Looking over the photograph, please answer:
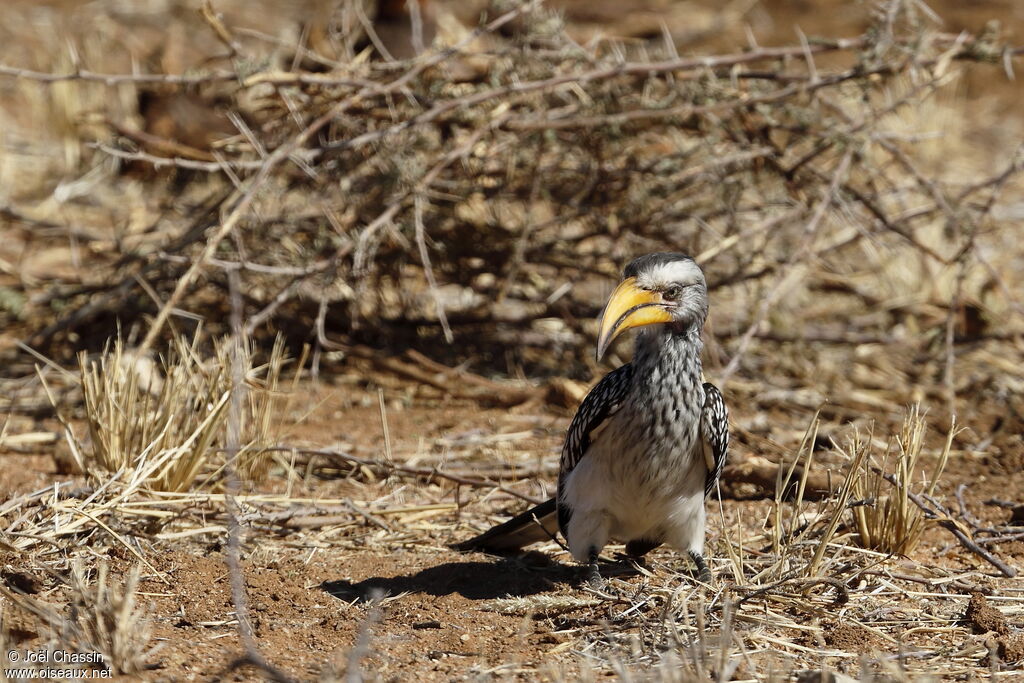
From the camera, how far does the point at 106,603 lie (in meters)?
2.95

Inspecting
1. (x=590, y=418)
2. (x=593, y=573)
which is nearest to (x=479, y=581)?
(x=593, y=573)

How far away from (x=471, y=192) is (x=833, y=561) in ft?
9.11

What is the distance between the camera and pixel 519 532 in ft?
13.5

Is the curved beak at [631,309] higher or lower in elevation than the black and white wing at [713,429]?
higher

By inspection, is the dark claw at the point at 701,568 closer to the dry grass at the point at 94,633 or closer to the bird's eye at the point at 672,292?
the bird's eye at the point at 672,292

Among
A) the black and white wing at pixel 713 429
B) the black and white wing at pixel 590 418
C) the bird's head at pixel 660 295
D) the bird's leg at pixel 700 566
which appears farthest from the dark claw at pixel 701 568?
the bird's head at pixel 660 295

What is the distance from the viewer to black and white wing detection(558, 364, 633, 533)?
12.3ft

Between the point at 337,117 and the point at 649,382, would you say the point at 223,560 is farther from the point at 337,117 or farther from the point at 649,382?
the point at 337,117

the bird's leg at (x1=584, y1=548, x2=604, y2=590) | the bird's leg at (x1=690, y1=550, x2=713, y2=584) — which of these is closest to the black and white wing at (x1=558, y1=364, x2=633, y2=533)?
the bird's leg at (x1=584, y1=548, x2=604, y2=590)

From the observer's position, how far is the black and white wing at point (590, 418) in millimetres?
3758

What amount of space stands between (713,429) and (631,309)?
505mm

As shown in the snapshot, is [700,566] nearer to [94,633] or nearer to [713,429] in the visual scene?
[713,429]

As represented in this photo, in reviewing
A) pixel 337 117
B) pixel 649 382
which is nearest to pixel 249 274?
pixel 337 117

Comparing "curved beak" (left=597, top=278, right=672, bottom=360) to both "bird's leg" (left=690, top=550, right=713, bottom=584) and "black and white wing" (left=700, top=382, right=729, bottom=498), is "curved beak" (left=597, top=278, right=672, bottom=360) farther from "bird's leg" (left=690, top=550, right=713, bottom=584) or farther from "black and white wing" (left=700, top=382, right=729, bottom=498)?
"bird's leg" (left=690, top=550, right=713, bottom=584)
